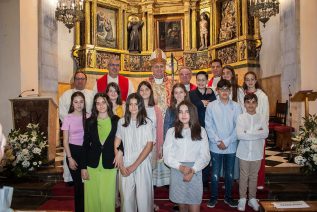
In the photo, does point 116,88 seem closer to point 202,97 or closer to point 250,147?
point 202,97

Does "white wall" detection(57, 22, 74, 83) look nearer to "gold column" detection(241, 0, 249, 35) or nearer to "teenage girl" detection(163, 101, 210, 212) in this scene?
"gold column" detection(241, 0, 249, 35)

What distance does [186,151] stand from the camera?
305 cm

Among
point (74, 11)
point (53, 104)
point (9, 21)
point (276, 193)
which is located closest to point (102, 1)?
point (74, 11)

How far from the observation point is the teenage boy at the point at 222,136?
12.3 ft

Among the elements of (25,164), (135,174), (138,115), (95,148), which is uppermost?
Answer: (138,115)

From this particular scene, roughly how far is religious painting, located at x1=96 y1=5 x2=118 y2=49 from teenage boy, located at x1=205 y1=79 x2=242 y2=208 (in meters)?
7.60

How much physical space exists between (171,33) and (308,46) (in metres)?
5.96

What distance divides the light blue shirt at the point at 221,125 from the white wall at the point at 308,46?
3480mm

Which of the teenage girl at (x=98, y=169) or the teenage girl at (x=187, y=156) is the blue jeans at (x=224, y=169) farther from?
the teenage girl at (x=98, y=169)

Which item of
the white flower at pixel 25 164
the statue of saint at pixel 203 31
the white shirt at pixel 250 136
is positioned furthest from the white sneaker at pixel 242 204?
the statue of saint at pixel 203 31

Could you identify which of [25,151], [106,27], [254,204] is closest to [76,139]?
[25,151]

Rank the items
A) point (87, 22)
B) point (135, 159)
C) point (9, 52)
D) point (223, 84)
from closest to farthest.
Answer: point (135, 159)
point (223, 84)
point (9, 52)
point (87, 22)

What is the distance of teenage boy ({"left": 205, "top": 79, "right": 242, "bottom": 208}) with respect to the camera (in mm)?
3762

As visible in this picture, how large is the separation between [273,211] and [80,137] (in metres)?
2.16
